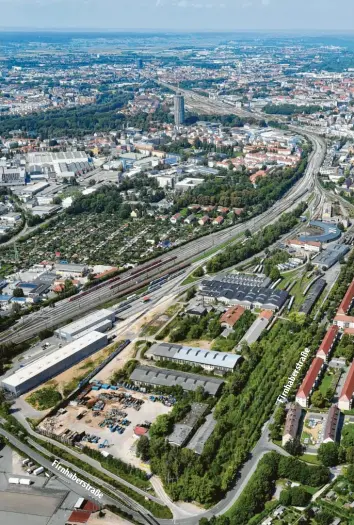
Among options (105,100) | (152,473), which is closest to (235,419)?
(152,473)

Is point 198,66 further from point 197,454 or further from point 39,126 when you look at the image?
point 197,454

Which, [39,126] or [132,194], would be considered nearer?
[132,194]

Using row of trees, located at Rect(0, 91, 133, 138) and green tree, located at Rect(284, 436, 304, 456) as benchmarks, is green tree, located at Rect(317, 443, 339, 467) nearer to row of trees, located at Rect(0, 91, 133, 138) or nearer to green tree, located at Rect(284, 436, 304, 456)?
green tree, located at Rect(284, 436, 304, 456)

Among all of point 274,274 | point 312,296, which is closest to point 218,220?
point 274,274

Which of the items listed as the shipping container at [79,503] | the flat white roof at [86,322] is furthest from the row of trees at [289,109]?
the shipping container at [79,503]

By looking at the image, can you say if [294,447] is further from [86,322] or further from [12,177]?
[12,177]

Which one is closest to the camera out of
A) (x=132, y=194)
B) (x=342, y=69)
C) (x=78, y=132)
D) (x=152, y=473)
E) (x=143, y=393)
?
(x=152, y=473)

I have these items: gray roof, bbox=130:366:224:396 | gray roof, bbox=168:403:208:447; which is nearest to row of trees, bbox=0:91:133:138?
gray roof, bbox=130:366:224:396
